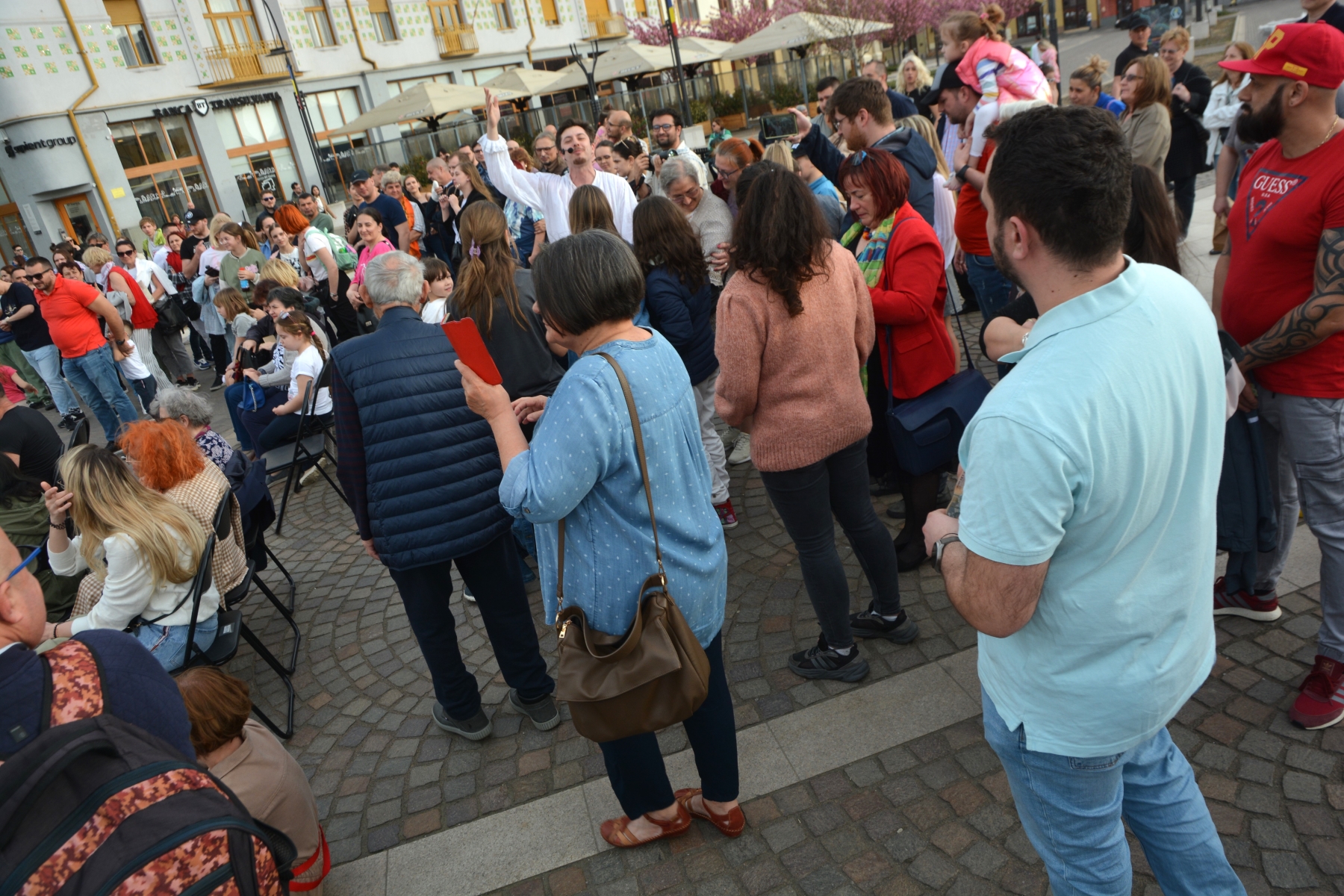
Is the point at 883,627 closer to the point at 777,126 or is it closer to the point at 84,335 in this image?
the point at 777,126

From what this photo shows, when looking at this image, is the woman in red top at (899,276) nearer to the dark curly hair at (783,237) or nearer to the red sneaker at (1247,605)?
the dark curly hair at (783,237)


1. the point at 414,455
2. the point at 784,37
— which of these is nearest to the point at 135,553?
the point at 414,455

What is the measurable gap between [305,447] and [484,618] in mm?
3372

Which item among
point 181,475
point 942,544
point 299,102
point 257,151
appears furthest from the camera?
point 257,151

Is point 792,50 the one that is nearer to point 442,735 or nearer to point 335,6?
point 335,6

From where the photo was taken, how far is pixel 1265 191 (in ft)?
8.20

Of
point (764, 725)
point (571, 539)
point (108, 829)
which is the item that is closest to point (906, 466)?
point (764, 725)

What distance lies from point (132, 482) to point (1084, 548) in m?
3.63

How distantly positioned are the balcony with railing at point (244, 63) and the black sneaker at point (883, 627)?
2888cm

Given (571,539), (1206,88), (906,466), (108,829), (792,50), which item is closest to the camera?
(108,829)

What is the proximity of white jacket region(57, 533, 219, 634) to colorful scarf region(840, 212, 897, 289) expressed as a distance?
10.4 ft

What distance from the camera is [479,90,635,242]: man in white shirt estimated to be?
214 inches

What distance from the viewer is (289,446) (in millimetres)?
5988

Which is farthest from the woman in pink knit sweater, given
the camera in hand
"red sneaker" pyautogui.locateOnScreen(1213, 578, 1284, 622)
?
the camera in hand
